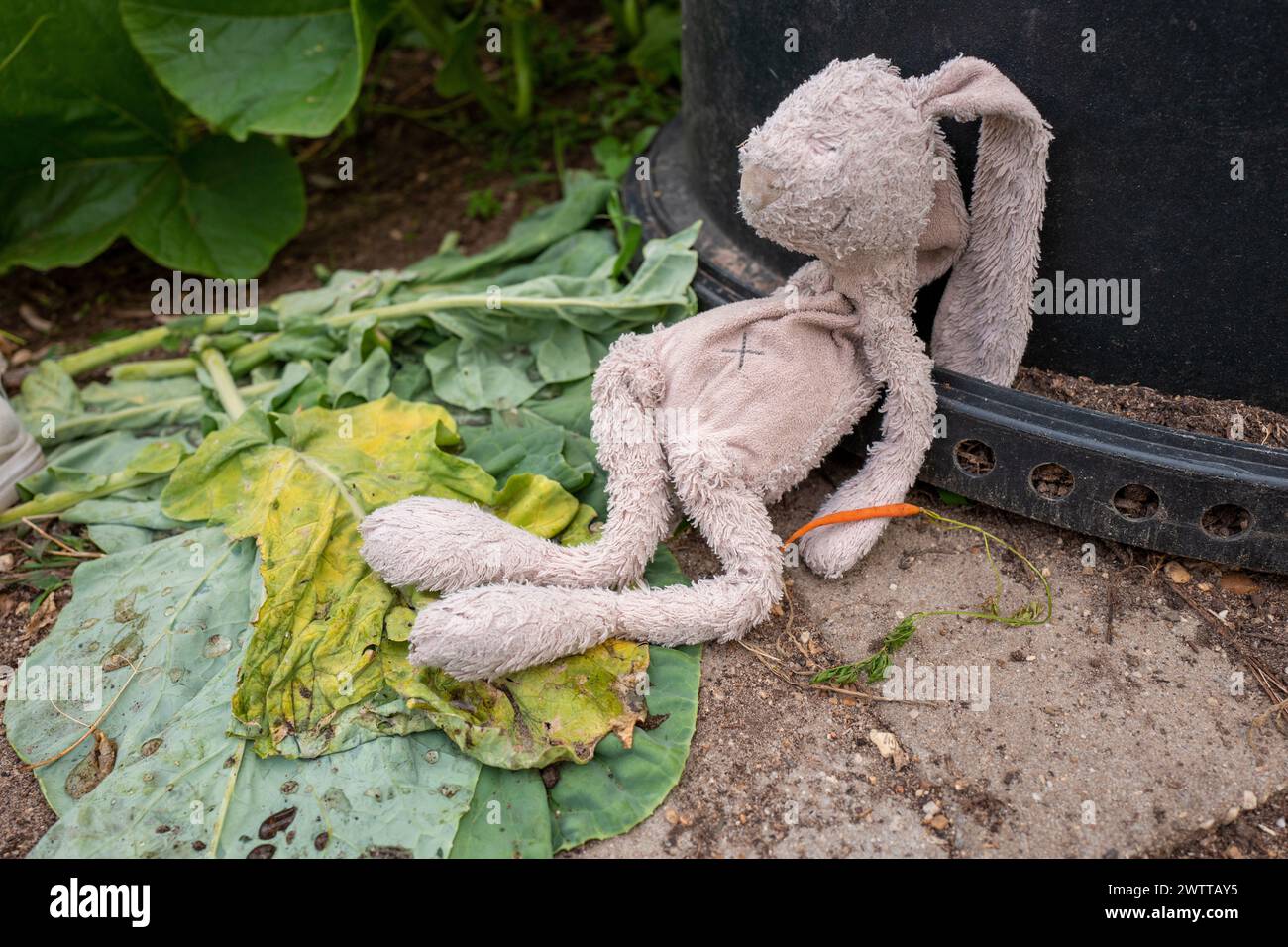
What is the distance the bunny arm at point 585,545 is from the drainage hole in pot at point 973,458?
611 millimetres

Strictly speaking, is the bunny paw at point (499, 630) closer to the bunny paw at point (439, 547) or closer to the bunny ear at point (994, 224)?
the bunny paw at point (439, 547)

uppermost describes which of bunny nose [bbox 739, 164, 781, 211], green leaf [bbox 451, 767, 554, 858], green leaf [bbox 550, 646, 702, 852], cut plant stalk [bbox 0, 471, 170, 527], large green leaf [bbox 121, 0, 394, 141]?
bunny nose [bbox 739, 164, 781, 211]

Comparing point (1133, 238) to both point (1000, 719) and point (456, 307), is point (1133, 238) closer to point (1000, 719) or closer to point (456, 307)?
point (1000, 719)

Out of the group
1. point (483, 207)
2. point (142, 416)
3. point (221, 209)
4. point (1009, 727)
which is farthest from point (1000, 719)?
point (221, 209)

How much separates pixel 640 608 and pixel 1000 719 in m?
0.66

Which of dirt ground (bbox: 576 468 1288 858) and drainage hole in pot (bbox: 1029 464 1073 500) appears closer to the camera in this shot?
dirt ground (bbox: 576 468 1288 858)

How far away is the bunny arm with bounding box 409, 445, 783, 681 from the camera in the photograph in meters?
1.77

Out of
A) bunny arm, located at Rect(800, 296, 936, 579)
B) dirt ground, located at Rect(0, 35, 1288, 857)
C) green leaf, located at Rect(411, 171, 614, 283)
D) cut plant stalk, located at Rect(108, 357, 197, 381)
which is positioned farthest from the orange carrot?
cut plant stalk, located at Rect(108, 357, 197, 381)

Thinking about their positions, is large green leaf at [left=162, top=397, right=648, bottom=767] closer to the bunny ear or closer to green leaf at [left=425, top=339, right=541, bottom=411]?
green leaf at [left=425, top=339, right=541, bottom=411]

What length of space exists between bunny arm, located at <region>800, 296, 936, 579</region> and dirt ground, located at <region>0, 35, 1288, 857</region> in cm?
8

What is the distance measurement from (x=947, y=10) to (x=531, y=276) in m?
1.29

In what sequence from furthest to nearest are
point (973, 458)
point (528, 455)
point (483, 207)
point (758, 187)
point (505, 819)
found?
point (483, 207) < point (528, 455) < point (973, 458) < point (758, 187) < point (505, 819)

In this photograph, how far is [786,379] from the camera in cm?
207

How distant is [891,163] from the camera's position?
71.9 inches
